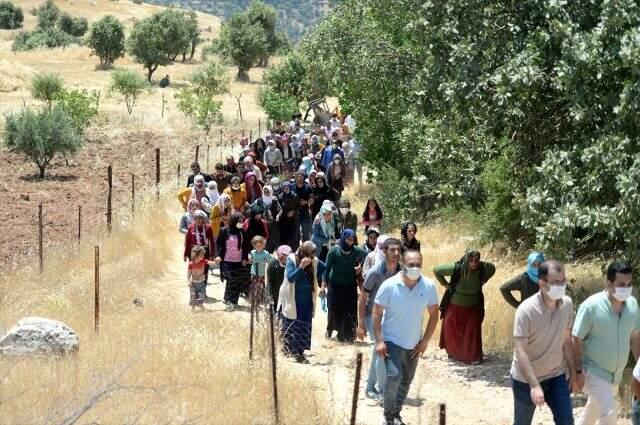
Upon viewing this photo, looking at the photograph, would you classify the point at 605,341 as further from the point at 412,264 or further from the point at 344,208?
the point at 344,208

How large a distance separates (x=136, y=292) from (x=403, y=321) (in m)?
7.82

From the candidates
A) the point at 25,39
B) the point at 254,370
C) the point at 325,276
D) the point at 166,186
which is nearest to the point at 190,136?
the point at 166,186

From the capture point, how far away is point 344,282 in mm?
13289

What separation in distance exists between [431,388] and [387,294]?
262cm

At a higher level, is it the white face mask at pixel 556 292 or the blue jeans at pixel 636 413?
the white face mask at pixel 556 292

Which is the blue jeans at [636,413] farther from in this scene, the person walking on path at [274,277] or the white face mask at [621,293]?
the person walking on path at [274,277]

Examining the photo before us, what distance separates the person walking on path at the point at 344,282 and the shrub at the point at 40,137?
941 inches

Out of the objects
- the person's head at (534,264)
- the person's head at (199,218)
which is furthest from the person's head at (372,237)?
the person's head at (534,264)

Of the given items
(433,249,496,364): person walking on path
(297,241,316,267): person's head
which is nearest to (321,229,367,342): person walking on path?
(297,241,316,267): person's head

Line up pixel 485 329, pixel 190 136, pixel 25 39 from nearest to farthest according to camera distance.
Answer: pixel 485 329
pixel 190 136
pixel 25 39

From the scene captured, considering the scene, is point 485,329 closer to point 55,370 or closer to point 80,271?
point 55,370

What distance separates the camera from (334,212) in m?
16.2

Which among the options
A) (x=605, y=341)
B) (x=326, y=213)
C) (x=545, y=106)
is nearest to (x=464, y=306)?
(x=545, y=106)

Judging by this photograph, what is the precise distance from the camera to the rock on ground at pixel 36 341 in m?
11.3
